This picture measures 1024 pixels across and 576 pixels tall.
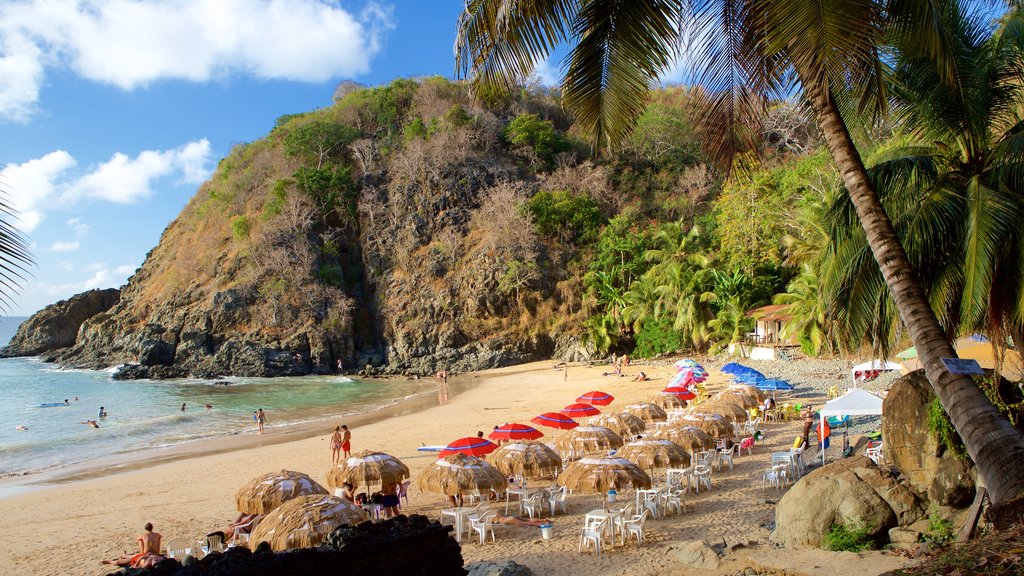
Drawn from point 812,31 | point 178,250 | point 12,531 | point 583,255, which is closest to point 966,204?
point 812,31

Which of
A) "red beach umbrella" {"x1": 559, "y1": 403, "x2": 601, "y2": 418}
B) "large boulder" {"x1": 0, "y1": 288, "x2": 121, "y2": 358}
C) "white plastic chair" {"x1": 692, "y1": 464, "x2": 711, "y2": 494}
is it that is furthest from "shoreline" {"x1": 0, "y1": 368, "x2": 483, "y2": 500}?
"large boulder" {"x1": 0, "y1": 288, "x2": 121, "y2": 358}

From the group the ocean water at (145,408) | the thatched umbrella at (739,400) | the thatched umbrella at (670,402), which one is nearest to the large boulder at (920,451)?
the thatched umbrella at (739,400)

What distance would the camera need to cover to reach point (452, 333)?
47.4 meters

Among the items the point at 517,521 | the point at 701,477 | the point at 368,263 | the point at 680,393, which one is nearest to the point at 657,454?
the point at 701,477

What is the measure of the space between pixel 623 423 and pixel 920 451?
8773mm

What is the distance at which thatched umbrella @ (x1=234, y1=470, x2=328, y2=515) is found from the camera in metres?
10.9

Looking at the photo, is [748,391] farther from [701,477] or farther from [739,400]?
[701,477]

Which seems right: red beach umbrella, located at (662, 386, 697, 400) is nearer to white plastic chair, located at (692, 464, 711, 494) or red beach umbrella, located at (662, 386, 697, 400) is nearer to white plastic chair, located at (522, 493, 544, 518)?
white plastic chair, located at (692, 464, 711, 494)

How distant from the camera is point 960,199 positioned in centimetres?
742

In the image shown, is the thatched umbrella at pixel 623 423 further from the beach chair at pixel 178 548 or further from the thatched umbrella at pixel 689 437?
the beach chair at pixel 178 548

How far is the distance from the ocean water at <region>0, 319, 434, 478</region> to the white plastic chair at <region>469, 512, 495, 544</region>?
1720 centimetres

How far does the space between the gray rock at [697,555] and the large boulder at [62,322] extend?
8128 centimetres

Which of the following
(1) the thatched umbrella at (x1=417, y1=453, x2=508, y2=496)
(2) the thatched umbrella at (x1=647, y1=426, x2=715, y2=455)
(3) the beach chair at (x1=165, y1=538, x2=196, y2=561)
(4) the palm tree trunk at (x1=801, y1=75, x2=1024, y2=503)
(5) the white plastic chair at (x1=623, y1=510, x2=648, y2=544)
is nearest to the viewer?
(4) the palm tree trunk at (x1=801, y1=75, x2=1024, y2=503)

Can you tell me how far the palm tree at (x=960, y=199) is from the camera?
6.75 meters
